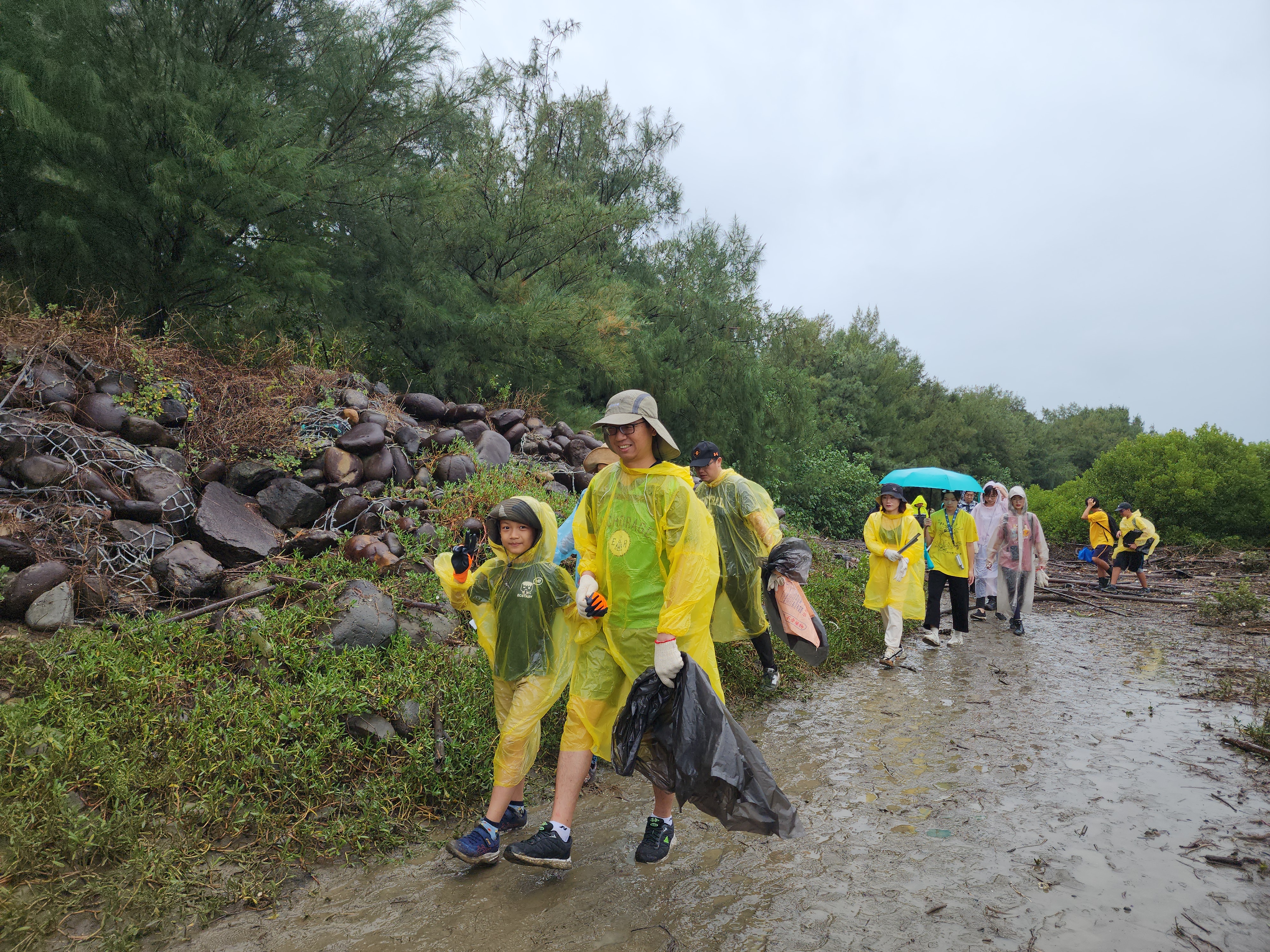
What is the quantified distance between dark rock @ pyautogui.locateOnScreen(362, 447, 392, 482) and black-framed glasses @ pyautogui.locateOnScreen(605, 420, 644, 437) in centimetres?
476

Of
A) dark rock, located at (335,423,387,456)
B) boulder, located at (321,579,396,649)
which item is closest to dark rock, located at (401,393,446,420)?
dark rock, located at (335,423,387,456)

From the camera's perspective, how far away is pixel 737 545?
579 centimetres

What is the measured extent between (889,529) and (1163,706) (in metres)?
2.58

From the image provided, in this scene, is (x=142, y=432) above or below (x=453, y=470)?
above

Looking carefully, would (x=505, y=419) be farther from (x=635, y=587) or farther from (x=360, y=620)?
(x=635, y=587)

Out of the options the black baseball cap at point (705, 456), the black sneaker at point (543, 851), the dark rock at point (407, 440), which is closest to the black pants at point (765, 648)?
the black baseball cap at point (705, 456)

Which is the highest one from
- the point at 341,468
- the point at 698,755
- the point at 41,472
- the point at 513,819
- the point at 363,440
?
the point at 363,440

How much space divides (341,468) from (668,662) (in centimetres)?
517

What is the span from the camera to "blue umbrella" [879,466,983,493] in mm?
9188

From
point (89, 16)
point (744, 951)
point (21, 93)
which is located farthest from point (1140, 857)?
point (89, 16)

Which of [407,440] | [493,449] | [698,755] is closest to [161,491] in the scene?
[407,440]

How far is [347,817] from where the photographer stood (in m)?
3.41

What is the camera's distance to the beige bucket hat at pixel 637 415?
3.21 m

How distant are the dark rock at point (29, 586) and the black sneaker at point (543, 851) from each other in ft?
12.6
